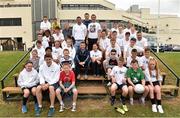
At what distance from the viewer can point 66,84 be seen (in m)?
9.20

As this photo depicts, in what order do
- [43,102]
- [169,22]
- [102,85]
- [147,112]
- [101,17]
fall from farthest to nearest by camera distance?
1. [169,22]
2. [101,17]
3. [102,85]
4. [43,102]
5. [147,112]

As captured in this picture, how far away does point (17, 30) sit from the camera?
5084cm

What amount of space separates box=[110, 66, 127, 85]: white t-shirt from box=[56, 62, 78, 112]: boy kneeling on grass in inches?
50.0

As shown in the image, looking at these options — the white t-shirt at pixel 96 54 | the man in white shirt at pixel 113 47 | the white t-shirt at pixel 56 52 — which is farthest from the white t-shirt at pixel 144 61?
the white t-shirt at pixel 56 52

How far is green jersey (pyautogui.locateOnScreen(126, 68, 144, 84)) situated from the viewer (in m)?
9.47

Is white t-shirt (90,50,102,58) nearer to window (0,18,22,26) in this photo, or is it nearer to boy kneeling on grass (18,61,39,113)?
boy kneeling on grass (18,61,39,113)

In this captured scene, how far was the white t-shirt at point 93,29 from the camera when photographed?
42.0 ft

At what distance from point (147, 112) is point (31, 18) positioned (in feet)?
A: 143

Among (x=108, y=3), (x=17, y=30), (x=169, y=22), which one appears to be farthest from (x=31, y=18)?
(x=169, y=22)

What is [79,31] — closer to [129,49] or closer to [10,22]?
[129,49]

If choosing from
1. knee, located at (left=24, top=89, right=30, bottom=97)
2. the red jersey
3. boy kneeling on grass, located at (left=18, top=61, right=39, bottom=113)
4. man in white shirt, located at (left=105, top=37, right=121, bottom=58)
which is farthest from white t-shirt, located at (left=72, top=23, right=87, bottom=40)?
knee, located at (left=24, top=89, right=30, bottom=97)

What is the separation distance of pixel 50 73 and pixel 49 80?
216 millimetres

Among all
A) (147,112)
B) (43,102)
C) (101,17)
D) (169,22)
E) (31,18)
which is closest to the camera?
(147,112)

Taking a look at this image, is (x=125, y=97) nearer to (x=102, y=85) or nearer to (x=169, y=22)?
(x=102, y=85)
